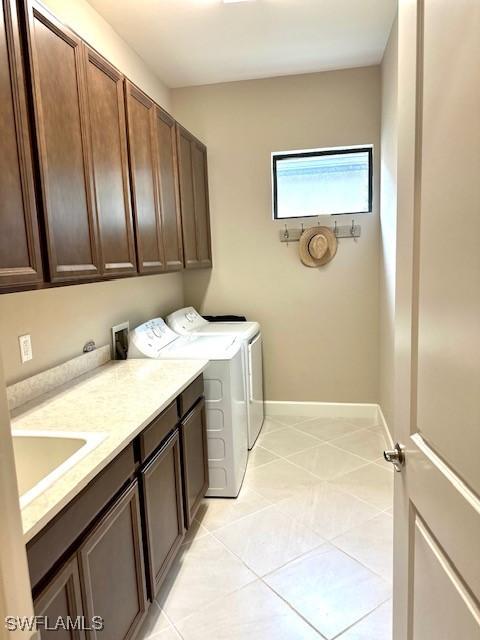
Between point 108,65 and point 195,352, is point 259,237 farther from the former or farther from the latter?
point 108,65

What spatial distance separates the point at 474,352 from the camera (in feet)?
2.40

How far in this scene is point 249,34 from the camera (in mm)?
2756

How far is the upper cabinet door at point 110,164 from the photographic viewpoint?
1.76 meters

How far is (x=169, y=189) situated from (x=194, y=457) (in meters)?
1.62

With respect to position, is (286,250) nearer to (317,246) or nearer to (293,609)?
(317,246)

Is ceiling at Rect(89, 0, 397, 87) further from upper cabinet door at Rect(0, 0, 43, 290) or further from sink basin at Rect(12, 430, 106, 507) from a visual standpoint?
sink basin at Rect(12, 430, 106, 507)

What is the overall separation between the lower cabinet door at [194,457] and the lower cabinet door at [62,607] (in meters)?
0.91

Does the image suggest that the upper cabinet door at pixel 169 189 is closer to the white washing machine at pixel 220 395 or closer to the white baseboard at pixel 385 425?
the white washing machine at pixel 220 395

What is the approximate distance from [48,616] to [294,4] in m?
3.03

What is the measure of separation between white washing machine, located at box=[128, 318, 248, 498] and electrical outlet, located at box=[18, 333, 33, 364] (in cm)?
82

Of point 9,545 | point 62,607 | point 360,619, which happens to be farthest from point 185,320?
point 9,545

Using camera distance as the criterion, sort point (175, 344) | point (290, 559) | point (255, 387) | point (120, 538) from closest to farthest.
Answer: point (120, 538)
point (290, 559)
point (175, 344)
point (255, 387)

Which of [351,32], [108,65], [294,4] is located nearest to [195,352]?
[108,65]

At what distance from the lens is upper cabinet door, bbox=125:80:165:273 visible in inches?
83.6
